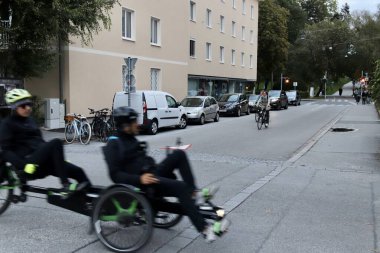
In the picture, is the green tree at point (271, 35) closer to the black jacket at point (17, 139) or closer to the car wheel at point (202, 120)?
the car wheel at point (202, 120)

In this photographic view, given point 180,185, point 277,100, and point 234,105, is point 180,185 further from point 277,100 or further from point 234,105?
point 277,100

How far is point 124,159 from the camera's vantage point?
4.71 meters

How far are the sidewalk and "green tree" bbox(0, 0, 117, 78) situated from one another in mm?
9653

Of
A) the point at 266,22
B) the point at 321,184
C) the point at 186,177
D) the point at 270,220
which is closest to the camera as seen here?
the point at 186,177

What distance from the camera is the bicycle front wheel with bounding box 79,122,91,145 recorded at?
14492 mm

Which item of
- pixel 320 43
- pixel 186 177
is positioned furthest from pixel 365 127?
pixel 320 43

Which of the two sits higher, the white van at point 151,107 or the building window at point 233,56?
the building window at point 233,56

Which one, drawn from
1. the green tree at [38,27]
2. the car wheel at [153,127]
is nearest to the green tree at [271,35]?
the car wheel at [153,127]

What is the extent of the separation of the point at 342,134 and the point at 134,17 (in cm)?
1287

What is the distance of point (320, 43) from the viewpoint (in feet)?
221

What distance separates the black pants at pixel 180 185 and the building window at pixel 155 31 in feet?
74.4

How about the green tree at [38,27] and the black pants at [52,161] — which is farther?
the green tree at [38,27]

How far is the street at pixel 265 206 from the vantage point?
191 inches

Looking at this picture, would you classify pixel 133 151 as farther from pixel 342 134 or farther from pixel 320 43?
pixel 320 43
